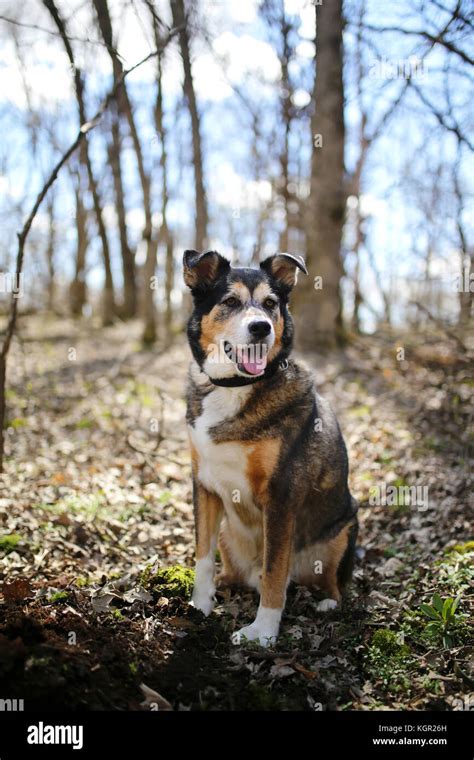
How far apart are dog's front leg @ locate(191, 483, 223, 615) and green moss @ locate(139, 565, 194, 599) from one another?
0.14 metres

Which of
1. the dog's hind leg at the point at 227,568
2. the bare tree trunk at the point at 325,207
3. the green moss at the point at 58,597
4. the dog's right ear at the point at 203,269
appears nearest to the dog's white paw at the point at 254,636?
the dog's hind leg at the point at 227,568

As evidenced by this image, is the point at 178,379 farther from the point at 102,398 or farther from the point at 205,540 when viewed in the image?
the point at 205,540

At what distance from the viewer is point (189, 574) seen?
4.67 metres

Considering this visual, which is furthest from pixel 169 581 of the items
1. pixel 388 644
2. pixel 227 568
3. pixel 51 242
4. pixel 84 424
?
pixel 51 242

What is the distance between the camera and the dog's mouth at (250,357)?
398 centimetres

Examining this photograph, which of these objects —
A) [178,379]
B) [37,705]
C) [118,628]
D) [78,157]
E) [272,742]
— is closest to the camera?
[37,705]

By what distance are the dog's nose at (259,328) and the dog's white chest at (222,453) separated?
0.50 metres

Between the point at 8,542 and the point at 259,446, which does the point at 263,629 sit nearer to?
the point at 259,446

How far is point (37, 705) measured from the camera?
2930mm

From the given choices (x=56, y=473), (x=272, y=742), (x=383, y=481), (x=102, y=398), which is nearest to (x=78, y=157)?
(x=102, y=398)

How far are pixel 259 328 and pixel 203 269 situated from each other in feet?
2.52

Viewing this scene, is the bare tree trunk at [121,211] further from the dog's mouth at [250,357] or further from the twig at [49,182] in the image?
the dog's mouth at [250,357]

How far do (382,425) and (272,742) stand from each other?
562 centimetres

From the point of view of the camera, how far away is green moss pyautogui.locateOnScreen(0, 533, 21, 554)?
15.9ft
